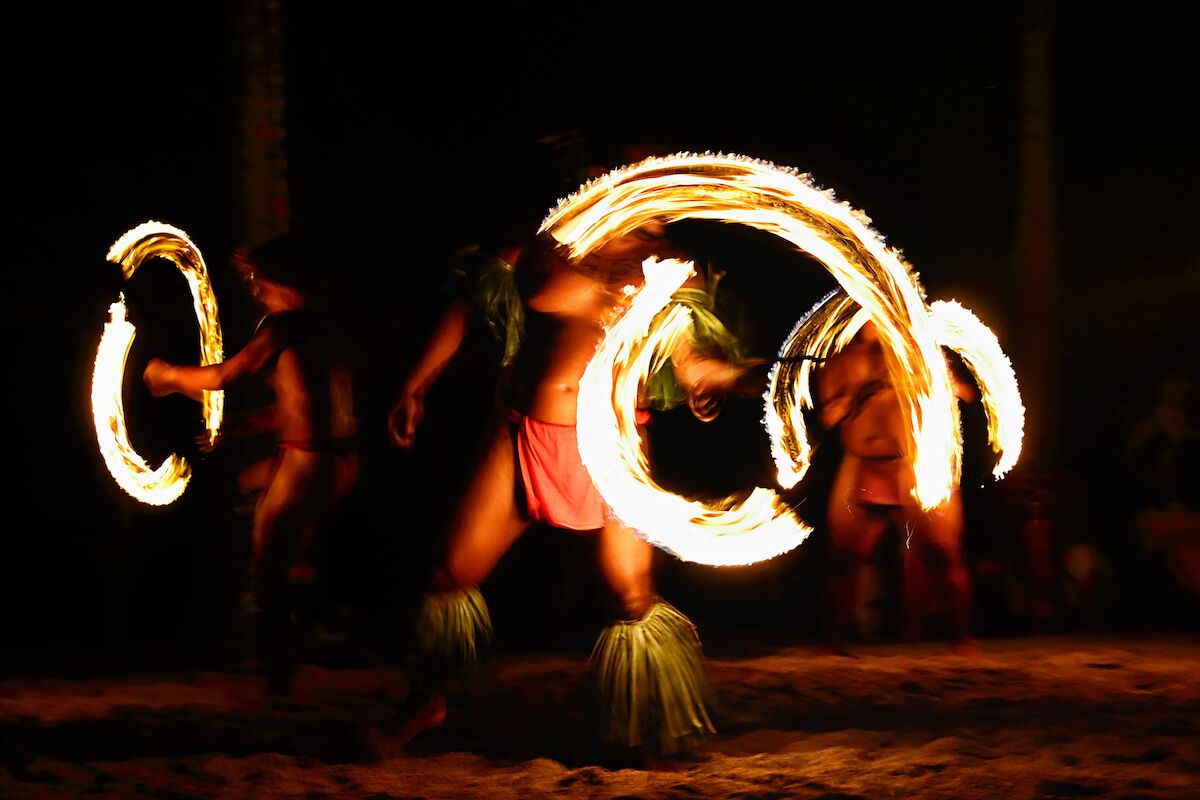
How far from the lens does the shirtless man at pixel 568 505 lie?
16.1 ft

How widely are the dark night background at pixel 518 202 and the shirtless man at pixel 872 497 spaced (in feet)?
3.46

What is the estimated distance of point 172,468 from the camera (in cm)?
661

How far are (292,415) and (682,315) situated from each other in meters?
1.92

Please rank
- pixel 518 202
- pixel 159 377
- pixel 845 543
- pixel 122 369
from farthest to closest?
1. pixel 518 202
2. pixel 845 543
3. pixel 122 369
4. pixel 159 377

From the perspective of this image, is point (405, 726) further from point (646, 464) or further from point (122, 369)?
point (122, 369)

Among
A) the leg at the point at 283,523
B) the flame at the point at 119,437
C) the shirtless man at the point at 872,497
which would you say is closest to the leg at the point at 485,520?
the leg at the point at 283,523

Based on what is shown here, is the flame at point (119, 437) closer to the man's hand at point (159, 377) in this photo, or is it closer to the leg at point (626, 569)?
the man's hand at point (159, 377)

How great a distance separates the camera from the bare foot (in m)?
5.11

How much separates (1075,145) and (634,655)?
7156 millimetres

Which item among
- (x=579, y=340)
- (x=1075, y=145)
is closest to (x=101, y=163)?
(x=579, y=340)

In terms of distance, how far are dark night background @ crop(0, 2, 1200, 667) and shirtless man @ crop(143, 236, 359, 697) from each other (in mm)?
2052

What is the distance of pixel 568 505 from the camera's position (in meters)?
5.02

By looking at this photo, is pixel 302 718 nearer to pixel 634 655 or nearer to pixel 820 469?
pixel 634 655

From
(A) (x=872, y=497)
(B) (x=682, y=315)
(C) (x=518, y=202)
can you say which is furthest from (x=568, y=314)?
(C) (x=518, y=202)
